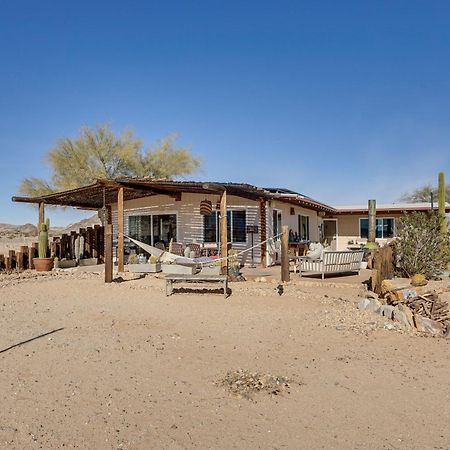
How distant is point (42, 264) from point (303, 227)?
32.5 feet

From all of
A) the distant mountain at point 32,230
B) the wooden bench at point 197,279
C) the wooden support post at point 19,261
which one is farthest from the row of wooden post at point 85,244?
the distant mountain at point 32,230

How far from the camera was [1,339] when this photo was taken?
5348mm

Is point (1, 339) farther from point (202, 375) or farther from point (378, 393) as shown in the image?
point (378, 393)

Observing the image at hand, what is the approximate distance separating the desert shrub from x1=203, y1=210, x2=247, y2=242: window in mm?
5071

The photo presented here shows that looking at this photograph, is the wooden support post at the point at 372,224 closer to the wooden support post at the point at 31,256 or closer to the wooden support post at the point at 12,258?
the wooden support post at the point at 31,256

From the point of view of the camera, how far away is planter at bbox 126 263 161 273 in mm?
11867

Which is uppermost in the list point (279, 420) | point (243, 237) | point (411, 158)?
point (411, 158)

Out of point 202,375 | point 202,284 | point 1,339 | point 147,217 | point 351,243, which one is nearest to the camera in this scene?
point 202,375

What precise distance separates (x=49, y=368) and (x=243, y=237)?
1016cm

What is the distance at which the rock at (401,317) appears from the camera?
20.5 ft

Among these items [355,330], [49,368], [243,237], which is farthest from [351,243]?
[49,368]

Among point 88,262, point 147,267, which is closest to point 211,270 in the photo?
point 147,267

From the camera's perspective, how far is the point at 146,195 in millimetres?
15594

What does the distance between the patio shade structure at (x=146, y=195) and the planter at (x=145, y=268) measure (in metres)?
0.58
